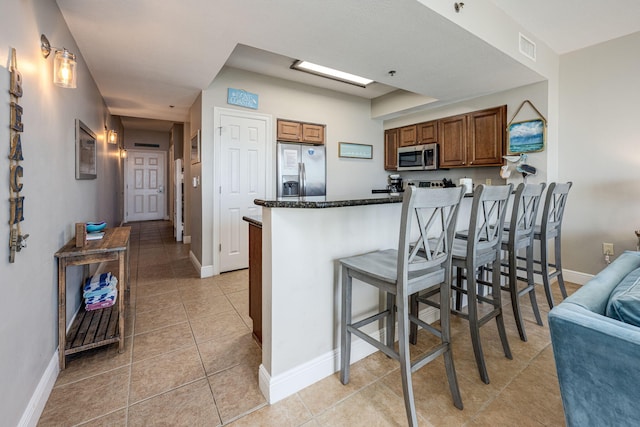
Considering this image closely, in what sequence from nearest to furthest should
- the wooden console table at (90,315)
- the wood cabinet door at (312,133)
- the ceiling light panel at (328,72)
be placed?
the wooden console table at (90,315), the ceiling light panel at (328,72), the wood cabinet door at (312,133)

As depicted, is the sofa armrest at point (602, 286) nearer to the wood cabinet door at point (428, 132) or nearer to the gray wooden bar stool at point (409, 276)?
the gray wooden bar stool at point (409, 276)

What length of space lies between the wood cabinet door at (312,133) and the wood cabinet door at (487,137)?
81.4 inches

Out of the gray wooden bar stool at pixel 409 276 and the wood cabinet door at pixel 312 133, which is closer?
the gray wooden bar stool at pixel 409 276

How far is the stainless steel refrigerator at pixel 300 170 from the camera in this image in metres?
4.05

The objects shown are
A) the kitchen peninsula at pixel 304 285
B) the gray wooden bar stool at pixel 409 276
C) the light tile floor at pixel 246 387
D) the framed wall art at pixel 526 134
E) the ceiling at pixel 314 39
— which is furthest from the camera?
the framed wall art at pixel 526 134

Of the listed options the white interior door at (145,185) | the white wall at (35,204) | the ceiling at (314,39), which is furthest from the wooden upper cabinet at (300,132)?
the white interior door at (145,185)

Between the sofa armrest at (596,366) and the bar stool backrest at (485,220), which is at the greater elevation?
the bar stool backrest at (485,220)

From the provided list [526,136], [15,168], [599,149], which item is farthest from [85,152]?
[599,149]

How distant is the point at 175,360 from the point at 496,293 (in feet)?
7.11

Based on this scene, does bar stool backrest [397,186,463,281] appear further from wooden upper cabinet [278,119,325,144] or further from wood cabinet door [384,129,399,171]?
wood cabinet door [384,129,399,171]

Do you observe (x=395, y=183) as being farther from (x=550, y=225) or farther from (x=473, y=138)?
(x=550, y=225)

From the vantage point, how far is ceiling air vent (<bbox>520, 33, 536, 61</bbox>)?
9.03 ft

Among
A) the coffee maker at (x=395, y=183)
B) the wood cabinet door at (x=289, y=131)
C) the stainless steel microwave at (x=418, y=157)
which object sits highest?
the wood cabinet door at (x=289, y=131)

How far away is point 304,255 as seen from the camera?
5.24 ft
